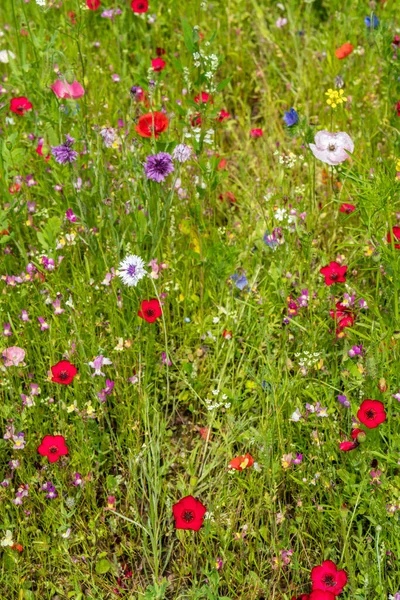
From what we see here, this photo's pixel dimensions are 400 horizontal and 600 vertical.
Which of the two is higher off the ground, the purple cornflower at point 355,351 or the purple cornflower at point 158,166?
the purple cornflower at point 158,166

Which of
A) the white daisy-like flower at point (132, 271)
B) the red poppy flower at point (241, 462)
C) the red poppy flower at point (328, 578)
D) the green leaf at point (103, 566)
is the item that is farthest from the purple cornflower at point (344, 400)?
the green leaf at point (103, 566)

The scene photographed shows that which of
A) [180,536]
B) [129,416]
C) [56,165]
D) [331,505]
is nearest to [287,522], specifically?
[331,505]

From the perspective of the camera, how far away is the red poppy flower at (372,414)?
6.36 feet

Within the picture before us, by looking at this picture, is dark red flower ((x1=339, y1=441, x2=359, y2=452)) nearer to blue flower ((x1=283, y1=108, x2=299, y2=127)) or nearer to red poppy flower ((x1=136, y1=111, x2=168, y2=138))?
blue flower ((x1=283, y1=108, x2=299, y2=127))

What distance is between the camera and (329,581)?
74.0 inches

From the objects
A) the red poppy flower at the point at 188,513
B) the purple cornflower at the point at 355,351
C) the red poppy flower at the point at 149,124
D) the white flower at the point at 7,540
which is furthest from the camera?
the red poppy flower at the point at 149,124

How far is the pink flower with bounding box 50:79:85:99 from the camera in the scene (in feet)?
9.26

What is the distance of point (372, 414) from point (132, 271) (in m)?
0.90

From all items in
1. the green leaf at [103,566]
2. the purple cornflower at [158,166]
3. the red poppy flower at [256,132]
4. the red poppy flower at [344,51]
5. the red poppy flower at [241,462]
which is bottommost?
the green leaf at [103,566]

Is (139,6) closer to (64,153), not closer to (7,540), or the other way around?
(64,153)

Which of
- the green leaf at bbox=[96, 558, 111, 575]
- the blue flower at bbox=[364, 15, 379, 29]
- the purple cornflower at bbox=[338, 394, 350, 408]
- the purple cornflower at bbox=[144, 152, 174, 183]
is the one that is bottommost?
the green leaf at bbox=[96, 558, 111, 575]

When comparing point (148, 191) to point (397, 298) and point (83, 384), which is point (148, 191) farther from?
point (397, 298)

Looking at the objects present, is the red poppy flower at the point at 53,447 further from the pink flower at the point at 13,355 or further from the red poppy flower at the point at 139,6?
the red poppy flower at the point at 139,6

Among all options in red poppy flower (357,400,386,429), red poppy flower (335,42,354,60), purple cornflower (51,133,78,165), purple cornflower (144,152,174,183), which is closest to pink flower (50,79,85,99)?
purple cornflower (51,133,78,165)
